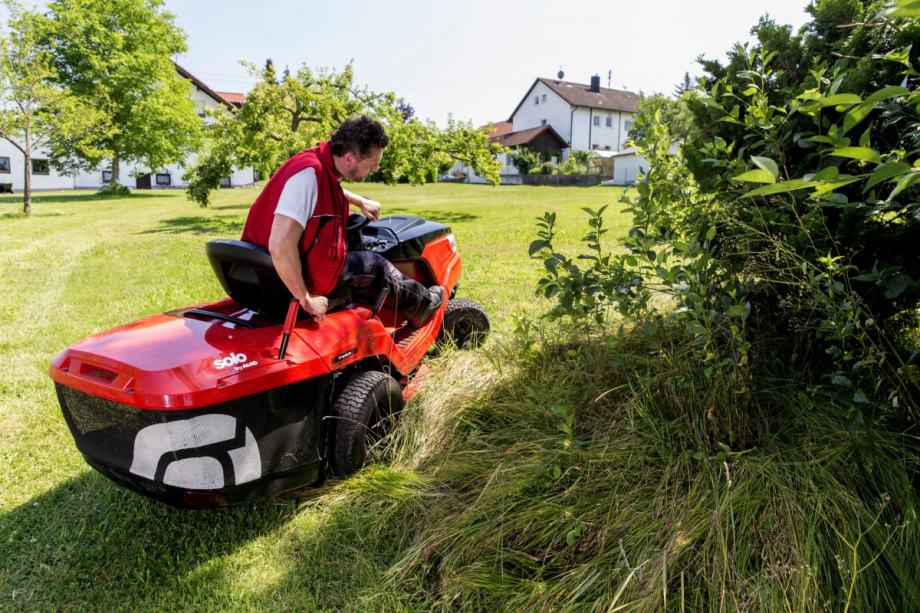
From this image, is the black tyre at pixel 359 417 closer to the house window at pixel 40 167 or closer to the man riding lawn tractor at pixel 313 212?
the man riding lawn tractor at pixel 313 212

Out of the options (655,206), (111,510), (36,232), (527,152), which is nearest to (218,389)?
(111,510)

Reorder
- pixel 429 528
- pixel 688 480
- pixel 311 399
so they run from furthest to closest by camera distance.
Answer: pixel 311 399 → pixel 429 528 → pixel 688 480

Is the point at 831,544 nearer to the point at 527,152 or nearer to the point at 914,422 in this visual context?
the point at 914,422

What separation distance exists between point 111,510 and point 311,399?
1.16 m

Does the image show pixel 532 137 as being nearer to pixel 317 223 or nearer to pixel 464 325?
pixel 464 325

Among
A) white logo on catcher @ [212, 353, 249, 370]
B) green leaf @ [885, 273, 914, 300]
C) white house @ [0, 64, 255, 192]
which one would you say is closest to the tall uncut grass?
green leaf @ [885, 273, 914, 300]

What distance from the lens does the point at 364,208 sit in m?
3.72

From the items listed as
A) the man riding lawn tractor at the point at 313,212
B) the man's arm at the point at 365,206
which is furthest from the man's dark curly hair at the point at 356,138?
the man's arm at the point at 365,206

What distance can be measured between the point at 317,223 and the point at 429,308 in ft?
3.70

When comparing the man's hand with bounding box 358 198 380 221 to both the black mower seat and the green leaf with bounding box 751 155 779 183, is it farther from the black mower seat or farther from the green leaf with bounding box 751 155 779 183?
the green leaf with bounding box 751 155 779 183

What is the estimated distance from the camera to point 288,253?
2512 mm

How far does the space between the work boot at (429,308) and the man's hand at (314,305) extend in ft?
2.89

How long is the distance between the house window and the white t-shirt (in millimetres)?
40534

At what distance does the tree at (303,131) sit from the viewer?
13898mm
